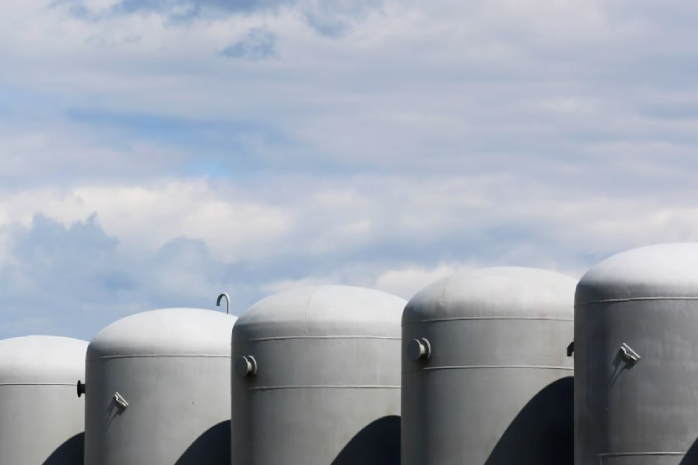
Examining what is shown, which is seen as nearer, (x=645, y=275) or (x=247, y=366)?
(x=645, y=275)

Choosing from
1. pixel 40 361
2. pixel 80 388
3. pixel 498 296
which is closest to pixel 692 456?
pixel 498 296

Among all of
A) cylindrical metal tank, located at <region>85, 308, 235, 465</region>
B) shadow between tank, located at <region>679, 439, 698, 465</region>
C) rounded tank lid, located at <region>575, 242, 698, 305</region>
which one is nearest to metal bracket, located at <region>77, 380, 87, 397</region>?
cylindrical metal tank, located at <region>85, 308, 235, 465</region>

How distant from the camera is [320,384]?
33.0m

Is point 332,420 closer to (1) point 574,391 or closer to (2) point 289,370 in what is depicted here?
(2) point 289,370

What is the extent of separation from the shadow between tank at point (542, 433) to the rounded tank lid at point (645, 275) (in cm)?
267

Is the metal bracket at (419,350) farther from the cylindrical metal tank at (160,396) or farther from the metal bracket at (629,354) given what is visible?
the cylindrical metal tank at (160,396)

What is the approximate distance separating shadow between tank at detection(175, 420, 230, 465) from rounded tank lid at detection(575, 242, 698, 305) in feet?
39.9

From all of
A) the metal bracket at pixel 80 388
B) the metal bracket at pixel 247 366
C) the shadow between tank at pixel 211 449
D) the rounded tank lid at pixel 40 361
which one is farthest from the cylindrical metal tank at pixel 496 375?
the rounded tank lid at pixel 40 361

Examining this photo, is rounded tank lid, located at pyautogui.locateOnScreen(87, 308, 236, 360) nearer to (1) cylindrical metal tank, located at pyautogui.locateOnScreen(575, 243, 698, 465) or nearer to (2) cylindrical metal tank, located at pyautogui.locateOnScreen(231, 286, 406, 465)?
(2) cylindrical metal tank, located at pyautogui.locateOnScreen(231, 286, 406, 465)

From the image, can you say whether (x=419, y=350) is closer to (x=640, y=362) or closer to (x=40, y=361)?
(x=640, y=362)

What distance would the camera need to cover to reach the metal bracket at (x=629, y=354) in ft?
86.1

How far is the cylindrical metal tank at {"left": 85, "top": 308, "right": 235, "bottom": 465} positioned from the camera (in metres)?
36.8

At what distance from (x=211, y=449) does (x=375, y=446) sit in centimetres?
537

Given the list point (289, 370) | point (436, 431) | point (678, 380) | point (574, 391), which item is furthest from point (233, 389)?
point (678, 380)
